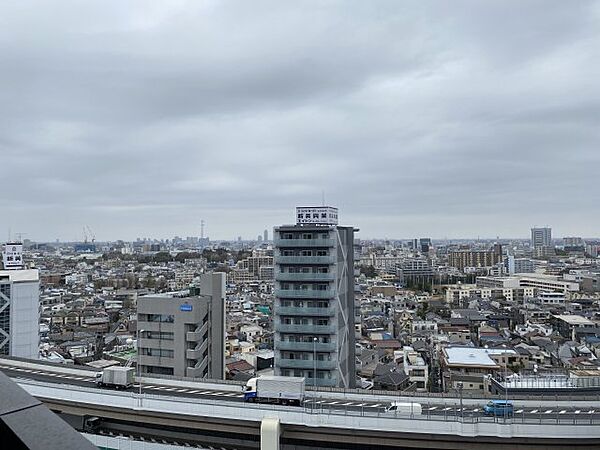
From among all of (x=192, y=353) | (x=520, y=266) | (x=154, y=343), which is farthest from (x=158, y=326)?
(x=520, y=266)

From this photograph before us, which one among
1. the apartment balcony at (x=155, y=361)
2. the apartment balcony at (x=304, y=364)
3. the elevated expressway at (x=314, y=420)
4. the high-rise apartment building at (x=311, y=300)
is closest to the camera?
the elevated expressway at (x=314, y=420)

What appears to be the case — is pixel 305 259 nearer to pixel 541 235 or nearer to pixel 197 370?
pixel 197 370

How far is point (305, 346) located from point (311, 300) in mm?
1526

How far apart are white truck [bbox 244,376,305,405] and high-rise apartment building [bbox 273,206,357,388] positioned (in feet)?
23.7

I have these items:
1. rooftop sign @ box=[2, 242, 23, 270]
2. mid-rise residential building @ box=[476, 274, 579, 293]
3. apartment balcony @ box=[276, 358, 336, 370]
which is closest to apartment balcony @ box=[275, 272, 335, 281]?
apartment balcony @ box=[276, 358, 336, 370]

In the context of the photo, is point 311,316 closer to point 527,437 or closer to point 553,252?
point 527,437

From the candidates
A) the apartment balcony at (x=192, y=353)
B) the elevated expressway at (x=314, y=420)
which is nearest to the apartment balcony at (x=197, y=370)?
the apartment balcony at (x=192, y=353)

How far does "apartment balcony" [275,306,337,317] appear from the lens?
58.4 feet

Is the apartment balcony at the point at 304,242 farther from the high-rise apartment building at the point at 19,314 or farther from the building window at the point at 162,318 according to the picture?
the high-rise apartment building at the point at 19,314

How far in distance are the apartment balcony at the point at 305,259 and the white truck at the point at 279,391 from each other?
8.01 meters

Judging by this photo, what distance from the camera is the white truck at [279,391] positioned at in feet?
33.7

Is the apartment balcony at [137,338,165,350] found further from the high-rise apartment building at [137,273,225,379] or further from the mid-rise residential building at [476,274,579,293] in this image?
the mid-rise residential building at [476,274,579,293]

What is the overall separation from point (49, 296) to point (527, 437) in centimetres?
5147

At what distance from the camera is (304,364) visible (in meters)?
17.7
